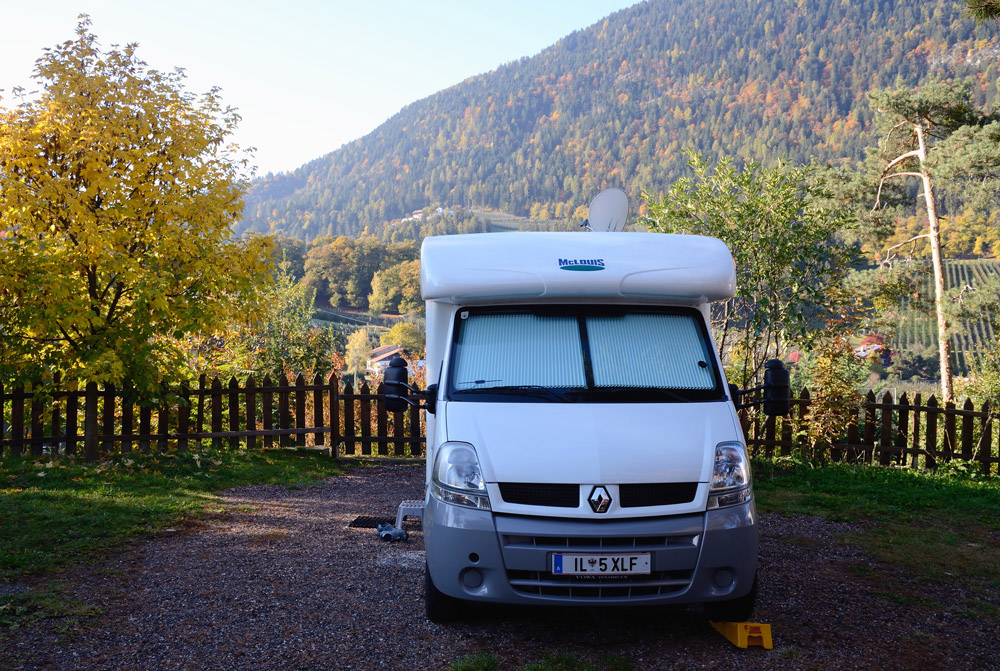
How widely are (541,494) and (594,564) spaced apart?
45cm

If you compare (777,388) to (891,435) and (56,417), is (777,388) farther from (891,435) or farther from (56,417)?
(56,417)

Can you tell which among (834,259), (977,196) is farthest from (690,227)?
(977,196)

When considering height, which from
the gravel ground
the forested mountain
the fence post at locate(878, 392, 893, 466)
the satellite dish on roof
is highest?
the forested mountain

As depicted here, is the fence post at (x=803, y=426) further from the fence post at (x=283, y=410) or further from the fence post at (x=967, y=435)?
the fence post at (x=283, y=410)

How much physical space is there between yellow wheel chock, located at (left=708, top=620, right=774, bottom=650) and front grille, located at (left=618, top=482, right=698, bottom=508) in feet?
2.75

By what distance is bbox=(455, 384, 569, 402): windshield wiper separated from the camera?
4.63 m

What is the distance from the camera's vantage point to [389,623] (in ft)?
15.4

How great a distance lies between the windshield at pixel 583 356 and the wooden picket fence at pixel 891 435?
6552 millimetres

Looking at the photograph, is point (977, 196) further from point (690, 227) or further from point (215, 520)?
point (215, 520)

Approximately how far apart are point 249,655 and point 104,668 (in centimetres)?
70

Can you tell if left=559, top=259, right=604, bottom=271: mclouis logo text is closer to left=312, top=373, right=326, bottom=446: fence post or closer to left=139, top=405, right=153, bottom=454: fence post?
left=312, top=373, right=326, bottom=446: fence post

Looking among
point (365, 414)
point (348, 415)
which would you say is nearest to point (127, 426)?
point (348, 415)

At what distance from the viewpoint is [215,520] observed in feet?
24.6

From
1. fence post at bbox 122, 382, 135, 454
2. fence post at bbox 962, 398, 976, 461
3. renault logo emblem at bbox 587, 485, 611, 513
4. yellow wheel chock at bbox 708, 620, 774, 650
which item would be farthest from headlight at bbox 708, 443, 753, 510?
fence post at bbox 122, 382, 135, 454
